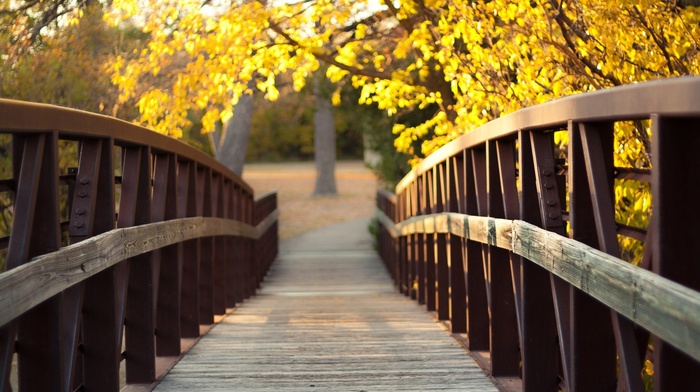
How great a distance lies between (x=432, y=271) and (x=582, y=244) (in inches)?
220

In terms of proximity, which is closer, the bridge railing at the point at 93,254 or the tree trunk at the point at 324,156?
the bridge railing at the point at 93,254

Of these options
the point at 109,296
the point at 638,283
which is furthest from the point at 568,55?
the point at 638,283

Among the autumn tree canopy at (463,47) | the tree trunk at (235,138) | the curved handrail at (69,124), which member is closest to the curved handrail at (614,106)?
the autumn tree canopy at (463,47)

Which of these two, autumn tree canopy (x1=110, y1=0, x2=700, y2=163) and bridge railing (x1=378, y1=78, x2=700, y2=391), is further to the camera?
autumn tree canopy (x1=110, y1=0, x2=700, y2=163)

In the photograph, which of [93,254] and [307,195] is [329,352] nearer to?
[93,254]

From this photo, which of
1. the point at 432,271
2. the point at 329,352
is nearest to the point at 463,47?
the point at 432,271

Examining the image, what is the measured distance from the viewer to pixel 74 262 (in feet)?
13.7

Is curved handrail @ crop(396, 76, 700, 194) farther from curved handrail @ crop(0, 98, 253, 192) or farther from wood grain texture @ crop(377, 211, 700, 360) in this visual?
curved handrail @ crop(0, 98, 253, 192)

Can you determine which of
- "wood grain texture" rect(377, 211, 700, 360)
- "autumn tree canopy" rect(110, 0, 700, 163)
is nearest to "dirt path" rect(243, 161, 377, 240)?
"autumn tree canopy" rect(110, 0, 700, 163)

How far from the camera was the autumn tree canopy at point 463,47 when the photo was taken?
6598 millimetres

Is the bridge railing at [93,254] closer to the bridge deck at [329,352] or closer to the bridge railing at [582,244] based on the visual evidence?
the bridge deck at [329,352]

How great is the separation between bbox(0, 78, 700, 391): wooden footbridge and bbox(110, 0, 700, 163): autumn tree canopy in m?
0.60

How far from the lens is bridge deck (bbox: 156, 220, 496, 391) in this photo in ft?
18.2

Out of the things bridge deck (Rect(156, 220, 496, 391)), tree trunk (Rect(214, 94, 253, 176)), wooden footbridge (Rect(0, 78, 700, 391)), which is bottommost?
bridge deck (Rect(156, 220, 496, 391))
